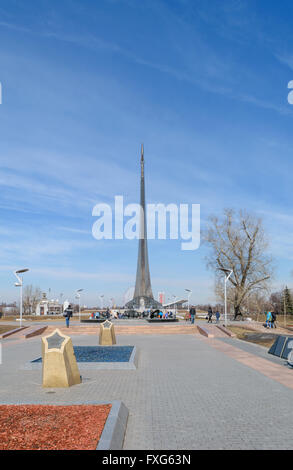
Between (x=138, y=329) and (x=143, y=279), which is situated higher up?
(x=143, y=279)

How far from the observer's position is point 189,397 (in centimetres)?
756

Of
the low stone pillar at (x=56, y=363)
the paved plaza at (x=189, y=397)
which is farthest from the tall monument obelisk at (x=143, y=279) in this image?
the low stone pillar at (x=56, y=363)

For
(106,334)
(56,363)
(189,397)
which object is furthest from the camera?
→ (106,334)

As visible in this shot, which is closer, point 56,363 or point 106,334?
point 56,363

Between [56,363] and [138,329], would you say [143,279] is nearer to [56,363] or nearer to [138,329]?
[138,329]

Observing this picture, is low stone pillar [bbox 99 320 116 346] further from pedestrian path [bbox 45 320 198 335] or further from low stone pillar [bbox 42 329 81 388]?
low stone pillar [bbox 42 329 81 388]

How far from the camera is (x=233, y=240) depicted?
113 ft

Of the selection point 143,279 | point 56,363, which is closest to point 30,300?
point 143,279

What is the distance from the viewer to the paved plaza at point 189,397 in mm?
5242

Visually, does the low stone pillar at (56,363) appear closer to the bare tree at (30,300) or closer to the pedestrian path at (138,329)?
the pedestrian path at (138,329)

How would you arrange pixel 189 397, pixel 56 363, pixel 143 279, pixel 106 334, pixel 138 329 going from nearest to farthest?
pixel 189 397 < pixel 56 363 < pixel 106 334 < pixel 138 329 < pixel 143 279

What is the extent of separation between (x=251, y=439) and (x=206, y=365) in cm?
661

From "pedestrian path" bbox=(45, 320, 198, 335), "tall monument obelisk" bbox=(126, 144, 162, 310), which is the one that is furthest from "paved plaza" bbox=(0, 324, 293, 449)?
"tall monument obelisk" bbox=(126, 144, 162, 310)
